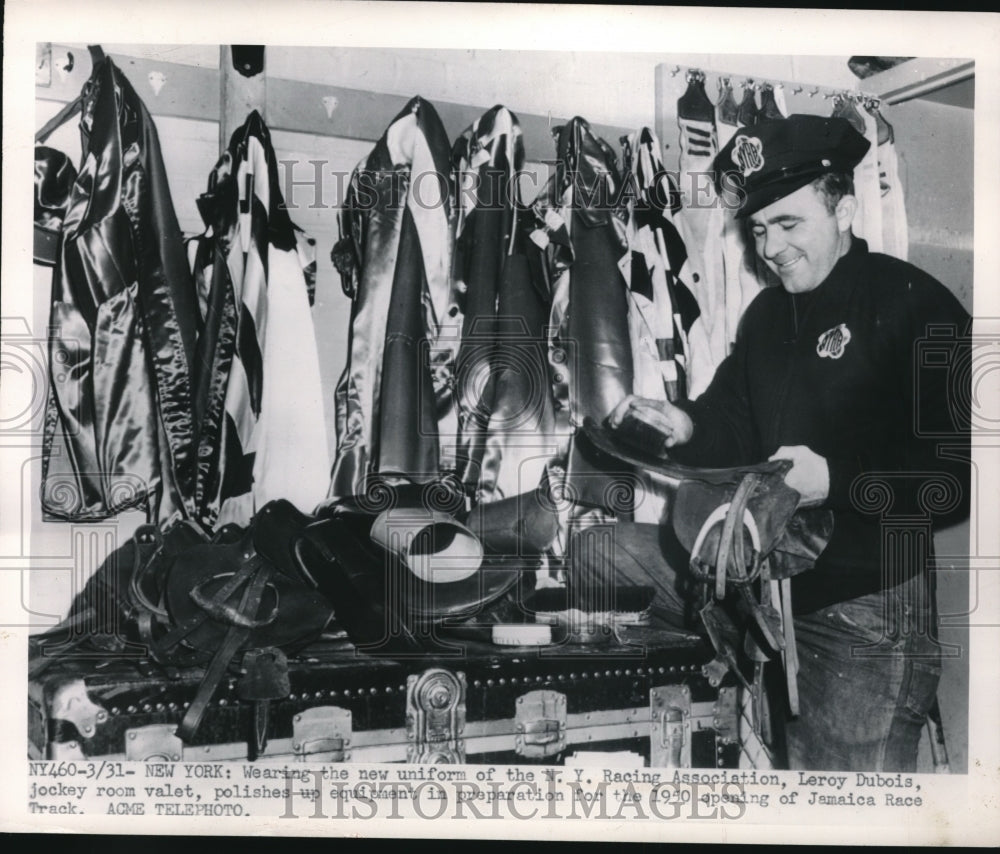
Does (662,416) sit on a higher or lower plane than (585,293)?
lower

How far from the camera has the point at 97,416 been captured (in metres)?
2.27

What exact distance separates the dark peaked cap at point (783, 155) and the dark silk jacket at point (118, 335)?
4.25 ft

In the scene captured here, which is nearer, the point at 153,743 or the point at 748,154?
the point at 153,743

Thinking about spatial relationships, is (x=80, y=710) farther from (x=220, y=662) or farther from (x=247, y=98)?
(x=247, y=98)

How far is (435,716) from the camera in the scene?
2.24 metres

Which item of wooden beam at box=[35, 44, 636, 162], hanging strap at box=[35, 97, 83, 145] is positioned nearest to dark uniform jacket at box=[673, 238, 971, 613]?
wooden beam at box=[35, 44, 636, 162]

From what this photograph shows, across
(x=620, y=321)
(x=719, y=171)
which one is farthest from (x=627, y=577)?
(x=719, y=171)

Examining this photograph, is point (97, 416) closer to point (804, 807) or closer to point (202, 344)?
point (202, 344)

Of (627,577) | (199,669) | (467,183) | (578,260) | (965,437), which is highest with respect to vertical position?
(467,183)

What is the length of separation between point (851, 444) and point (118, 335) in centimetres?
167

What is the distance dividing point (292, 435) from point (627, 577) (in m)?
0.83

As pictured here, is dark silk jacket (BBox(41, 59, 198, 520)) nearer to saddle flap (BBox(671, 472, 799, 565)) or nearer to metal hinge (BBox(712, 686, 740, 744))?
saddle flap (BBox(671, 472, 799, 565))
